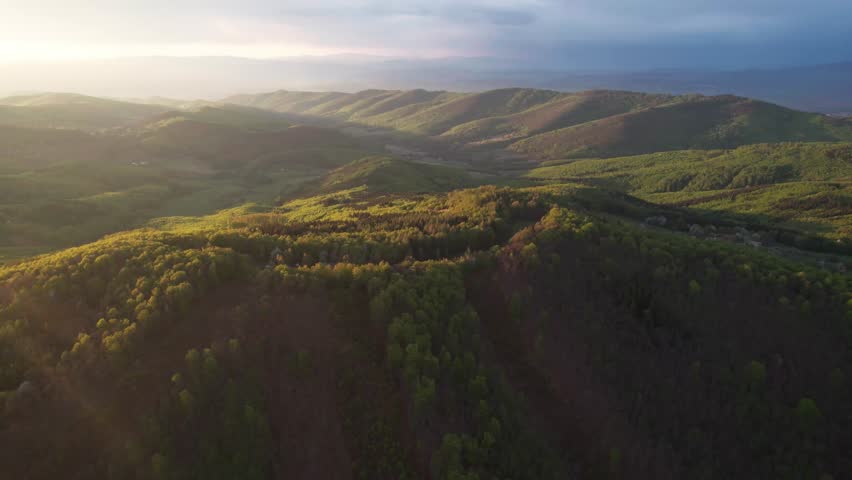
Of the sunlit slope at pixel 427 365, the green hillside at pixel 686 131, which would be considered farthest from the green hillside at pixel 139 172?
the green hillside at pixel 686 131

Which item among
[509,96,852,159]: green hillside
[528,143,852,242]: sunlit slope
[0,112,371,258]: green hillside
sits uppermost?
[509,96,852,159]: green hillside

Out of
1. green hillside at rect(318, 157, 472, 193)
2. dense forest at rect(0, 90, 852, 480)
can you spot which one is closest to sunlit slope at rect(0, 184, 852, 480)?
dense forest at rect(0, 90, 852, 480)

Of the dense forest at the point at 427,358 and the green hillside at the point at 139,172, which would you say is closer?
the dense forest at the point at 427,358

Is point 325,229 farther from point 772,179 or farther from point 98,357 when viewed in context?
point 772,179

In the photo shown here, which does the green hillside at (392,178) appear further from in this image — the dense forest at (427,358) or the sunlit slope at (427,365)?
the sunlit slope at (427,365)

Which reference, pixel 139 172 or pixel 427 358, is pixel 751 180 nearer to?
pixel 427 358

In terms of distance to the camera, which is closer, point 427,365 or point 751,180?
point 427,365

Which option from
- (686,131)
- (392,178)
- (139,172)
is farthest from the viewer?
(686,131)

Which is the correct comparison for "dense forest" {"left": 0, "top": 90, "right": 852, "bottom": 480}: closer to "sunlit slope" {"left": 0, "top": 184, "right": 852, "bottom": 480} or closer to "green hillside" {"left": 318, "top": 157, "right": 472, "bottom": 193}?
"sunlit slope" {"left": 0, "top": 184, "right": 852, "bottom": 480}

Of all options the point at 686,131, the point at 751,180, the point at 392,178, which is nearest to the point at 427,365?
the point at 392,178

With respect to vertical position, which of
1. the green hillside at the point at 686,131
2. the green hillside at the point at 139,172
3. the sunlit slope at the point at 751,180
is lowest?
the green hillside at the point at 139,172

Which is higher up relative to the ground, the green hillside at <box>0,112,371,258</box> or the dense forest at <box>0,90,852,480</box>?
the dense forest at <box>0,90,852,480</box>
